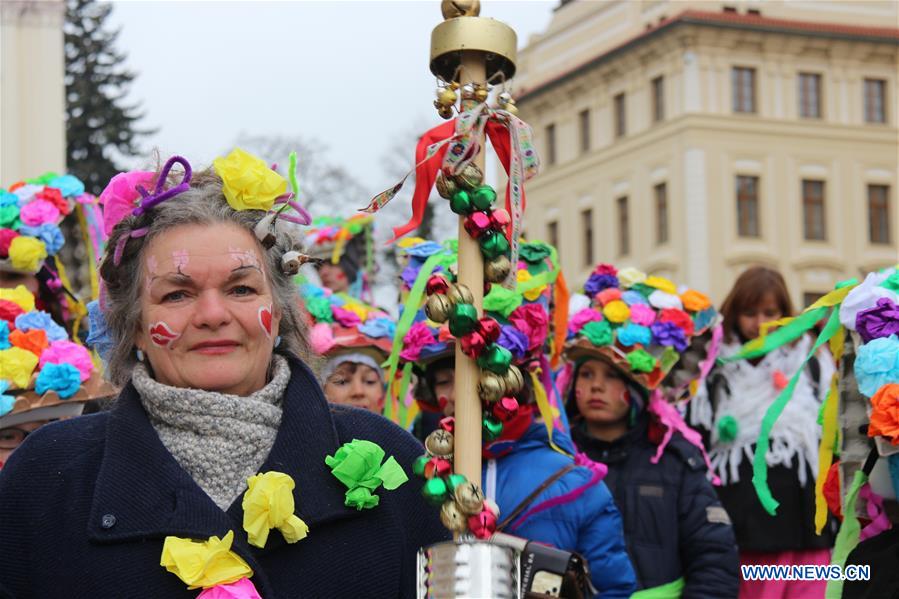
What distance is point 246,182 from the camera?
335 cm

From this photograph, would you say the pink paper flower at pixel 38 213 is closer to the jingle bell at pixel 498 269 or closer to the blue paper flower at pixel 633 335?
the blue paper flower at pixel 633 335

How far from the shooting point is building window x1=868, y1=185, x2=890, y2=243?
4412cm

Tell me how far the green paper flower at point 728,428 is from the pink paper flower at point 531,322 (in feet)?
6.58

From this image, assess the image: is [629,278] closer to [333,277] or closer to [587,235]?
[333,277]

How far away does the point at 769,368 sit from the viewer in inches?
288

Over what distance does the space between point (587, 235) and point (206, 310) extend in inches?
1701

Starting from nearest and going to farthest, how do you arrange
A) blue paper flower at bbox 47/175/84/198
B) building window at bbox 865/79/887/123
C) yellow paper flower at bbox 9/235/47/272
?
1. yellow paper flower at bbox 9/235/47/272
2. blue paper flower at bbox 47/175/84/198
3. building window at bbox 865/79/887/123

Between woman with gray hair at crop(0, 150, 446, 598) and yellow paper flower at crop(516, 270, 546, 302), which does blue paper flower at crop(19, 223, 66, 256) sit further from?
A: woman with gray hair at crop(0, 150, 446, 598)

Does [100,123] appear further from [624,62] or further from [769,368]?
[769,368]

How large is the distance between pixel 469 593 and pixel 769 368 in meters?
5.08

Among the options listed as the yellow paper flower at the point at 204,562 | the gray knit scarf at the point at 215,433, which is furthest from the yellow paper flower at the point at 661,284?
the yellow paper flower at the point at 204,562

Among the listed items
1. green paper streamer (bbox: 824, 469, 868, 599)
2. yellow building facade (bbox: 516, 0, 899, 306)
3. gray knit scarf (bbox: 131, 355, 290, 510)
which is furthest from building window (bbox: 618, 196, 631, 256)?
gray knit scarf (bbox: 131, 355, 290, 510)

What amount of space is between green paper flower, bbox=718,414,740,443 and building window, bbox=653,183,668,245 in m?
35.4

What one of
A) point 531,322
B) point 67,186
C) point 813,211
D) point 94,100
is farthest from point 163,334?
point 813,211
